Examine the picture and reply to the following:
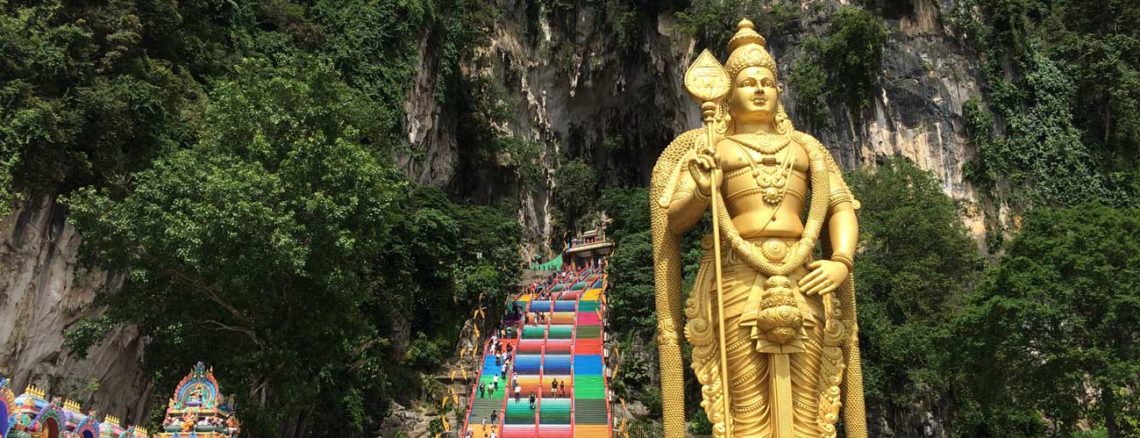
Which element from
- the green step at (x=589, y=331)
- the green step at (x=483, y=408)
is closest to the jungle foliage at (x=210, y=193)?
the green step at (x=483, y=408)

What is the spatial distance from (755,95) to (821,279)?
158 centimetres

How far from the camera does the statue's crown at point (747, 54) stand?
686 cm

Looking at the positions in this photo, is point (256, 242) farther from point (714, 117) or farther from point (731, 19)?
point (731, 19)

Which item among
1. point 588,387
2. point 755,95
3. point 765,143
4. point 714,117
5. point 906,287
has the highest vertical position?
point 906,287

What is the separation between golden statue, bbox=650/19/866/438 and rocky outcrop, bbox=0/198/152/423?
7888mm

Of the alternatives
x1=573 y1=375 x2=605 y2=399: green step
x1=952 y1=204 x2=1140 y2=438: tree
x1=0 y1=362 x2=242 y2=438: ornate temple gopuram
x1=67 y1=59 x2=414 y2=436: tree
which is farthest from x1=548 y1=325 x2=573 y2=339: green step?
x1=0 y1=362 x2=242 y2=438: ornate temple gopuram

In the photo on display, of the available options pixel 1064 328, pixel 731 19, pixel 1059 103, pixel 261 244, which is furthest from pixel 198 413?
pixel 1059 103

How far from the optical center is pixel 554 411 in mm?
13914

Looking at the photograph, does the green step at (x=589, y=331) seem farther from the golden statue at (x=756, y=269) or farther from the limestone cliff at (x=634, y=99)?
the golden statue at (x=756, y=269)

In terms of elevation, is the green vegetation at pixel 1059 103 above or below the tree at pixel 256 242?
above

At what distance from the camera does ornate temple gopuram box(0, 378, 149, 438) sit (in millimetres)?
5402

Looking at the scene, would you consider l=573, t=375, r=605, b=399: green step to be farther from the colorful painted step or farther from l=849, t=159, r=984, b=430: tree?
l=849, t=159, r=984, b=430: tree

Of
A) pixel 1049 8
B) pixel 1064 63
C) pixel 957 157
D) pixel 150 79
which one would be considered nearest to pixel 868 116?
pixel 957 157

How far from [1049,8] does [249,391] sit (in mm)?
21220
